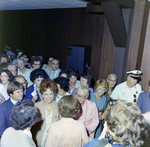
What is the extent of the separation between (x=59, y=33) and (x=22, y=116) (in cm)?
550

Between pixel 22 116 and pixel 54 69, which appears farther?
pixel 54 69

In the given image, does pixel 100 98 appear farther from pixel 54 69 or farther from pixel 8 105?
pixel 54 69

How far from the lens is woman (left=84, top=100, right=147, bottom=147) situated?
1.06 m

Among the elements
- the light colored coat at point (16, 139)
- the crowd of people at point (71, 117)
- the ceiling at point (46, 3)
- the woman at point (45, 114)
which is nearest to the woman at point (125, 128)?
the crowd of people at point (71, 117)

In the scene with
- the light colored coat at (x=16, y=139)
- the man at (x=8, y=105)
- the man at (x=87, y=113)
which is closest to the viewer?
the light colored coat at (x=16, y=139)

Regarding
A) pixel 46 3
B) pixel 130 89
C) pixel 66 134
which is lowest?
pixel 66 134

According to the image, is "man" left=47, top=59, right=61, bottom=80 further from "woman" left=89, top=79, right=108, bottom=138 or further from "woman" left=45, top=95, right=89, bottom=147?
"woman" left=45, top=95, right=89, bottom=147

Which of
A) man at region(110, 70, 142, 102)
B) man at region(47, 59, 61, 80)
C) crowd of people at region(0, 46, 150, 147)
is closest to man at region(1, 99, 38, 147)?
crowd of people at region(0, 46, 150, 147)

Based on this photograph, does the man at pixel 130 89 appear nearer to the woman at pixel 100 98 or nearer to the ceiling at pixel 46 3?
the woman at pixel 100 98

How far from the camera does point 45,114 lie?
2064 mm

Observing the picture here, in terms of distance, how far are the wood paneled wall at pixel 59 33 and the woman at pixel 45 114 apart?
3147mm

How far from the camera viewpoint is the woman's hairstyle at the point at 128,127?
106 centimetres

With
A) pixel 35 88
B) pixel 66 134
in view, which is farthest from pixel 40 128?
pixel 35 88

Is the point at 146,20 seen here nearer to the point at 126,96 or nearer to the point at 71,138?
the point at 126,96
